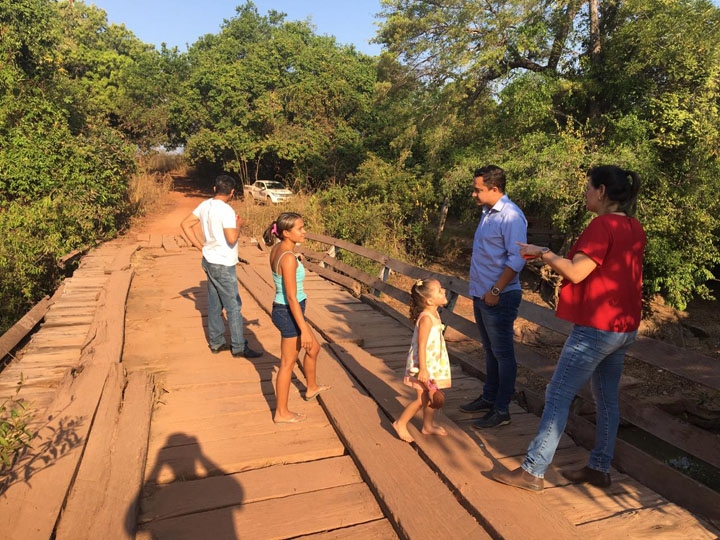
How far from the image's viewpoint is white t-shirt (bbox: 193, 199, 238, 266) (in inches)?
178

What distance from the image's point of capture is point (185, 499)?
258 cm

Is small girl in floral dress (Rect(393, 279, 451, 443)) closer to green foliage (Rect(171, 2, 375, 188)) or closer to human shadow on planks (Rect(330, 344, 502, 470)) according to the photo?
human shadow on planks (Rect(330, 344, 502, 470))

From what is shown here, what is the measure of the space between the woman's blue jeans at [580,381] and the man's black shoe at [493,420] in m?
0.80

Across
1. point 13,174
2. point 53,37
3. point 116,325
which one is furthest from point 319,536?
point 53,37

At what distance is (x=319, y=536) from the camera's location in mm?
2350

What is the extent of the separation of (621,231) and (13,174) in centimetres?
1510

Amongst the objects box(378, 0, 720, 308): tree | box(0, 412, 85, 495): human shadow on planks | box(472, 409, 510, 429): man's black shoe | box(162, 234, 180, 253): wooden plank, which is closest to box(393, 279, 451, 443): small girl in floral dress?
box(472, 409, 510, 429): man's black shoe

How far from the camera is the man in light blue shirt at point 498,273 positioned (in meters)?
3.19

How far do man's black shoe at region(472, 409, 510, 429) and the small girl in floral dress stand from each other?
1.40 ft

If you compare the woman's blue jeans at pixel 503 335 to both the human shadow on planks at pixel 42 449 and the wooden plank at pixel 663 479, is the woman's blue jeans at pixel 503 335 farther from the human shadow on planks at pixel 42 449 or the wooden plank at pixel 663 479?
the human shadow on planks at pixel 42 449

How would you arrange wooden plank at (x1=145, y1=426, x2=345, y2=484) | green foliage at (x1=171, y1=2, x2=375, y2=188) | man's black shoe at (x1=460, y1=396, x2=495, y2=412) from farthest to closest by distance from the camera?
green foliage at (x1=171, y1=2, x2=375, y2=188) < man's black shoe at (x1=460, y1=396, x2=495, y2=412) < wooden plank at (x1=145, y1=426, x2=345, y2=484)

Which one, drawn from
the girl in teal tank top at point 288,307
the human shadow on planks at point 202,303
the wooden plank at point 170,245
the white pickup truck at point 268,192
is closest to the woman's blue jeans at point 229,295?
the human shadow on planks at point 202,303

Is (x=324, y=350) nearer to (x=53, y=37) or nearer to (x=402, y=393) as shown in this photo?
(x=402, y=393)

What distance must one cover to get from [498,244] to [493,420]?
123 centimetres
